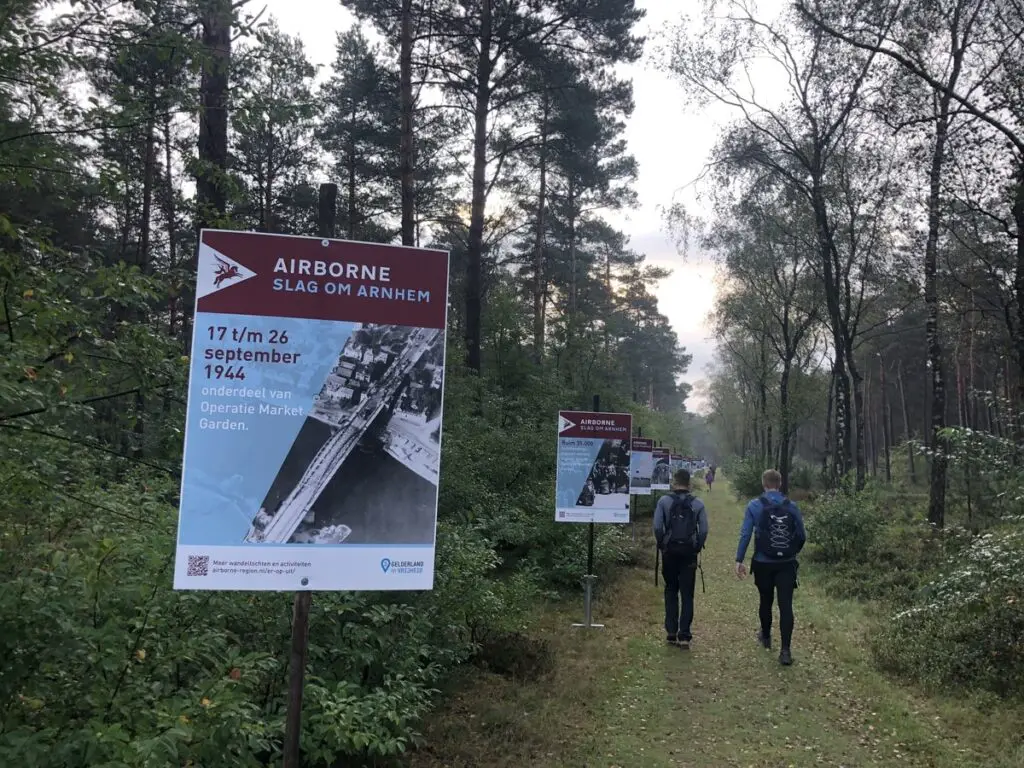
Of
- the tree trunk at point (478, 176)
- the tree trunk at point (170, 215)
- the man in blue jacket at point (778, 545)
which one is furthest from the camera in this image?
the tree trunk at point (478, 176)

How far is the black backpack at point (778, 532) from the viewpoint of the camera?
280 inches

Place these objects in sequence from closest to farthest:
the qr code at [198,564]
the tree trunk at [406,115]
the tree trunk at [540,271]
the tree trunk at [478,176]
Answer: the qr code at [198,564], the tree trunk at [406,115], the tree trunk at [478,176], the tree trunk at [540,271]

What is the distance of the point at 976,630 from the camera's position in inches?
273

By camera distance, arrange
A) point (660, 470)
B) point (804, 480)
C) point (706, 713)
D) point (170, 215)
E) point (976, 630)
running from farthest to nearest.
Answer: point (804, 480) < point (660, 470) < point (170, 215) < point (976, 630) < point (706, 713)

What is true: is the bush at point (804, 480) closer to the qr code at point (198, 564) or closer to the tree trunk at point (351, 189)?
the tree trunk at point (351, 189)

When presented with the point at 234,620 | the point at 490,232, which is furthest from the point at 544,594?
the point at 490,232

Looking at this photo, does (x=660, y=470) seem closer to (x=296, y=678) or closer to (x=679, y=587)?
(x=679, y=587)

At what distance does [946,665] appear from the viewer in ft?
21.6

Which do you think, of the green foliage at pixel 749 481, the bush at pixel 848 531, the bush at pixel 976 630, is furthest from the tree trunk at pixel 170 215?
the green foliage at pixel 749 481

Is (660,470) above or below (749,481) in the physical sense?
above

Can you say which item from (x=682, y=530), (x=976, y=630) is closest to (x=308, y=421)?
(x=682, y=530)

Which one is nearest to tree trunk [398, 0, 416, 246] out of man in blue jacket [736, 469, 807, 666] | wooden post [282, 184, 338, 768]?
man in blue jacket [736, 469, 807, 666]

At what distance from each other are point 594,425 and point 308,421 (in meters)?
6.37

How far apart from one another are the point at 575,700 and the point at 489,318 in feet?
46.3
